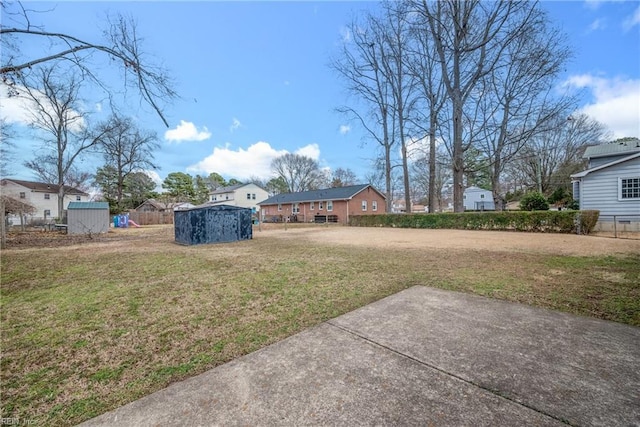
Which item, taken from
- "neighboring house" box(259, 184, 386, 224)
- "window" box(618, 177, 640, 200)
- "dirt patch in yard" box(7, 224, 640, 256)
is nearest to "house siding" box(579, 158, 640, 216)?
"window" box(618, 177, 640, 200)

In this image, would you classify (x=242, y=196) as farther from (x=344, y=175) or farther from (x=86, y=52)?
(x=86, y=52)

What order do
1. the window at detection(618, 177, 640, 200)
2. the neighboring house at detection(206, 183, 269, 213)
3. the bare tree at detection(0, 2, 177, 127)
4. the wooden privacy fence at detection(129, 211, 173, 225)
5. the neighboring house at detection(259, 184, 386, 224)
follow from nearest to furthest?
1. the bare tree at detection(0, 2, 177, 127)
2. the window at detection(618, 177, 640, 200)
3. the neighboring house at detection(259, 184, 386, 224)
4. the wooden privacy fence at detection(129, 211, 173, 225)
5. the neighboring house at detection(206, 183, 269, 213)

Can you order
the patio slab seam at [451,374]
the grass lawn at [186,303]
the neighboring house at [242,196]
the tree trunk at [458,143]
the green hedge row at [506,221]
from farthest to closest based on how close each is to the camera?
the neighboring house at [242,196] < the tree trunk at [458,143] < the green hedge row at [506,221] < the grass lawn at [186,303] < the patio slab seam at [451,374]

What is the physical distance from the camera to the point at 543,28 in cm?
1355

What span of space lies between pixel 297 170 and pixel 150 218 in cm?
2623

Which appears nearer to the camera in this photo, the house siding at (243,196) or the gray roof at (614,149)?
the gray roof at (614,149)

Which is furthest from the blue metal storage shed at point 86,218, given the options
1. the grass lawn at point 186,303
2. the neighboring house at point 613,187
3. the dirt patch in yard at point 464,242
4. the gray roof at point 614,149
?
the gray roof at point 614,149

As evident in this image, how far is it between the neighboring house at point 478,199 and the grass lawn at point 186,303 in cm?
4159

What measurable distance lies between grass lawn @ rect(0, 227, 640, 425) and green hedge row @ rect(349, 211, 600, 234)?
699 centimetres

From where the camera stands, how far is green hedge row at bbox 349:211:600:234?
38.2 ft

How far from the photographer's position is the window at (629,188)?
40.5 ft

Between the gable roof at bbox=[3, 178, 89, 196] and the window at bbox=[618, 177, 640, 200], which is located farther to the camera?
the gable roof at bbox=[3, 178, 89, 196]

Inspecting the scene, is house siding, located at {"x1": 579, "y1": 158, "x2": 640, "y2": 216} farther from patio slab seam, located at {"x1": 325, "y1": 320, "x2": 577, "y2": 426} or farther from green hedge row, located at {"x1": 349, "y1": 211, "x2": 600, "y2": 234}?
patio slab seam, located at {"x1": 325, "y1": 320, "x2": 577, "y2": 426}

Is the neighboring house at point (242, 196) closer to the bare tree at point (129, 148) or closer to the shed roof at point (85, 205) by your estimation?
the bare tree at point (129, 148)
